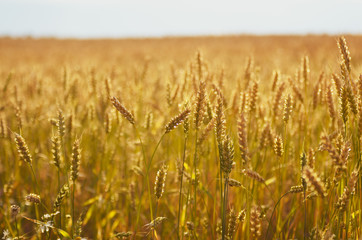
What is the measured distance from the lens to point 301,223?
1892 millimetres

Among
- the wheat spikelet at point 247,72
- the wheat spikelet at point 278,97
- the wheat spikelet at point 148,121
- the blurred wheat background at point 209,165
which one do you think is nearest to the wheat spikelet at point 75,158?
the blurred wheat background at point 209,165

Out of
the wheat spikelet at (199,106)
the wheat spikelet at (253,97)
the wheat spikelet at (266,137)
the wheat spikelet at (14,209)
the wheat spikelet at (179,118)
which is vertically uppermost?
the wheat spikelet at (253,97)

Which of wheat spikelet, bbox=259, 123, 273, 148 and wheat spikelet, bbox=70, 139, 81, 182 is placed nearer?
wheat spikelet, bbox=70, 139, 81, 182

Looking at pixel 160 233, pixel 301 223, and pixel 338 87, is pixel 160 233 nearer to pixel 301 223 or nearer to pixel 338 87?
pixel 301 223

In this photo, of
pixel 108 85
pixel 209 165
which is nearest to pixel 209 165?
pixel 209 165

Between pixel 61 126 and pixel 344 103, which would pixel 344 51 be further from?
pixel 61 126

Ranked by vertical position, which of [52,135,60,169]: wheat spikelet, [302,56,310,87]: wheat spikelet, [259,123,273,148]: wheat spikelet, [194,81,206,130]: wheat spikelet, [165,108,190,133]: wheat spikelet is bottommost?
[52,135,60,169]: wheat spikelet

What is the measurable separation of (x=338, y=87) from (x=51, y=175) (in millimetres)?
2384

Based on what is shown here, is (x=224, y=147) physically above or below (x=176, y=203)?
above

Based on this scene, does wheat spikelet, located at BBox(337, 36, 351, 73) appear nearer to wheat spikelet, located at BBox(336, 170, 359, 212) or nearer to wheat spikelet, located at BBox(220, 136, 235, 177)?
wheat spikelet, located at BBox(336, 170, 359, 212)

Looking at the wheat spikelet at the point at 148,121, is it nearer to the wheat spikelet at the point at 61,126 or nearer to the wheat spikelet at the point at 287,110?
the wheat spikelet at the point at 61,126

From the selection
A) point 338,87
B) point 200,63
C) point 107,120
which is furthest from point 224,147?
point 200,63

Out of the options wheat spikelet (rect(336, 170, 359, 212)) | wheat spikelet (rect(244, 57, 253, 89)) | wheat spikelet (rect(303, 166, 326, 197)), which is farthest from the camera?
wheat spikelet (rect(244, 57, 253, 89))

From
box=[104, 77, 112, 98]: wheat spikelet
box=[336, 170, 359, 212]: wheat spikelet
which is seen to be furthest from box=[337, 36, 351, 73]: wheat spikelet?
box=[104, 77, 112, 98]: wheat spikelet
